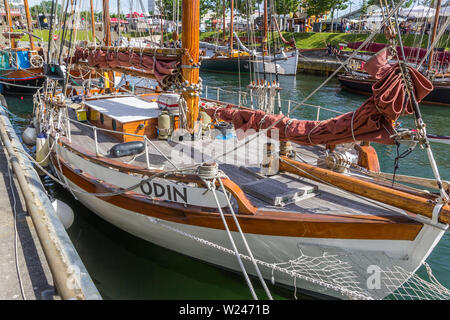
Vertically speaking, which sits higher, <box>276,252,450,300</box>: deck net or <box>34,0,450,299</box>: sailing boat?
<box>34,0,450,299</box>: sailing boat

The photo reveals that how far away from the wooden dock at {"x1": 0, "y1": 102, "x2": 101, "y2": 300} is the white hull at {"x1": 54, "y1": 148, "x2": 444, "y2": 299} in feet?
7.58

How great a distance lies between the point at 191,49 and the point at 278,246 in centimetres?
531

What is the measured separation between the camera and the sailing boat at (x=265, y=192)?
17.6ft

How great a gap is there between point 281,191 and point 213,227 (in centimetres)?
143

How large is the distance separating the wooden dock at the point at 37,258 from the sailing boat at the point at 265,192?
62.9 inches

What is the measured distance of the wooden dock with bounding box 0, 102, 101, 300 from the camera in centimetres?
339

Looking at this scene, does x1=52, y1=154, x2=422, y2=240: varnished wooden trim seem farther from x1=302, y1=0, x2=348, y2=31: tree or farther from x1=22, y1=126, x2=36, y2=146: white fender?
x1=302, y1=0, x2=348, y2=31: tree

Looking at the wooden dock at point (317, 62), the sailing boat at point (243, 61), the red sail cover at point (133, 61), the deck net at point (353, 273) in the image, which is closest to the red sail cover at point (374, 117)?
the deck net at point (353, 273)

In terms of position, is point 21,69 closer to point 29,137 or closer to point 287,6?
point 29,137

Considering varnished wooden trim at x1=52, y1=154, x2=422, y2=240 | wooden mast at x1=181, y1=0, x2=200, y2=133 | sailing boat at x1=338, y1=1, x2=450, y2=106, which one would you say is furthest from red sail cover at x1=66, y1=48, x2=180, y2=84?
sailing boat at x1=338, y1=1, x2=450, y2=106

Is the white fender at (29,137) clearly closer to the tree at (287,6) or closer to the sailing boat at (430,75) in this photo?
the sailing boat at (430,75)

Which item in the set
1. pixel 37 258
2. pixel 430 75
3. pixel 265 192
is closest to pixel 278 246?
pixel 265 192
